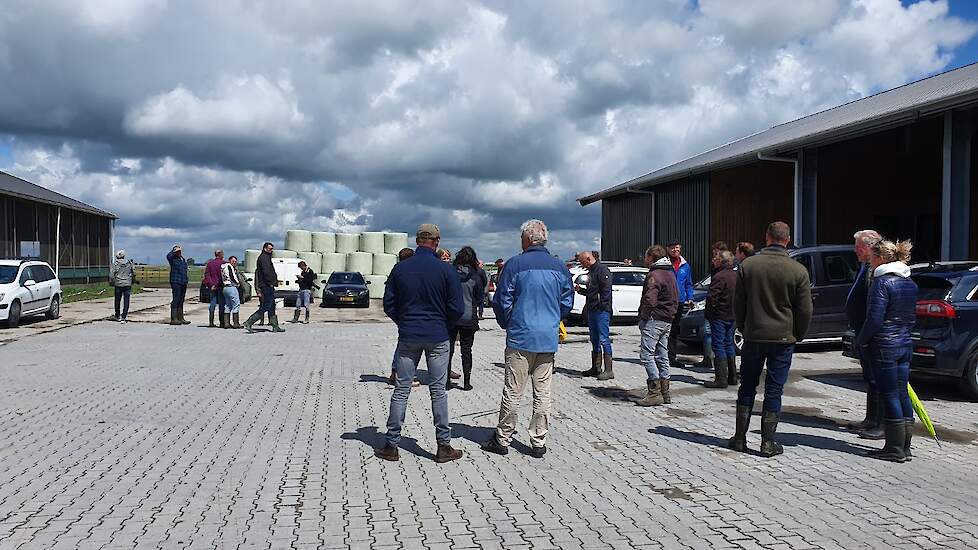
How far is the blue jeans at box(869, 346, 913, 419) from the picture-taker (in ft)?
20.2

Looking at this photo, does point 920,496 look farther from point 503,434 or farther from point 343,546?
point 343,546

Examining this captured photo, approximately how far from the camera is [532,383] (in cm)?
627

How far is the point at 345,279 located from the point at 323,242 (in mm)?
8475

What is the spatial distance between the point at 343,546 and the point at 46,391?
677 centimetres

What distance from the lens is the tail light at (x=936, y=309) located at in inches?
340

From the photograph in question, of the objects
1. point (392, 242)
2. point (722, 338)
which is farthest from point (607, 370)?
point (392, 242)

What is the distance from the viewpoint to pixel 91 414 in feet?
25.8

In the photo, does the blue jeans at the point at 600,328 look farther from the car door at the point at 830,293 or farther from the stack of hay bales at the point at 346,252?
the stack of hay bales at the point at 346,252

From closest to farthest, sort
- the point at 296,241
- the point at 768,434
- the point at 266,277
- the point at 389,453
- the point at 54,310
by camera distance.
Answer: the point at 389,453
the point at 768,434
the point at 266,277
the point at 54,310
the point at 296,241

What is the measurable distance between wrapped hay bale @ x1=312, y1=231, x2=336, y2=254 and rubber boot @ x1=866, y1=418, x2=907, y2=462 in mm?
33388

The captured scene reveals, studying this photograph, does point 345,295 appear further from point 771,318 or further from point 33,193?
point 771,318

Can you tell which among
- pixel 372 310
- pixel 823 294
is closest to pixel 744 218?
pixel 823 294

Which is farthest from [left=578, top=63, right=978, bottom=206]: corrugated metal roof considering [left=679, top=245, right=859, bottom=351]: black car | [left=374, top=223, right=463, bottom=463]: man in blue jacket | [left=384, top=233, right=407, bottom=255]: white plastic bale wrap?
[left=384, top=233, right=407, bottom=255]: white plastic bale wrap

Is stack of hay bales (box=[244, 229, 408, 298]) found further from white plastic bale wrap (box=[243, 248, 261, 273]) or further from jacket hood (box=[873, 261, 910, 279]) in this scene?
jacket hood (box=[873, 261, 910, 279])
